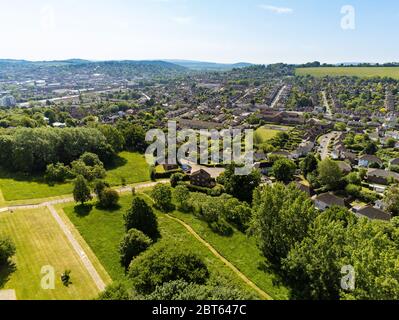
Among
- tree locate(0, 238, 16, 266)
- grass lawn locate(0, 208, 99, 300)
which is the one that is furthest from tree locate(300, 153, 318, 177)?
tree locate(0, 238, 16, 266)

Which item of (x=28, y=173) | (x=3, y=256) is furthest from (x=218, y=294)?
(x=28, y=173)

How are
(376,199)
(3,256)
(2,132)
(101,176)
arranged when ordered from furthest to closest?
(2,132) < (101,176) < (376,199) < (3,256)

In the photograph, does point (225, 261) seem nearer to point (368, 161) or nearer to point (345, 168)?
point (345, 168)

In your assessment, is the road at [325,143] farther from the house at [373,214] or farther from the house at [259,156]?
the house at [373,214]

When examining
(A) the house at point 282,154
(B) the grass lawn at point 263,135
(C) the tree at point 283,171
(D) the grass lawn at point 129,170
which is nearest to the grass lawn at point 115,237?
(D) the grass lawn at point 129,170

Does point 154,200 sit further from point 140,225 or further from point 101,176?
point 101,176

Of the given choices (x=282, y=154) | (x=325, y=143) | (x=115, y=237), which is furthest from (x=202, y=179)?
(x=325, y=143)
